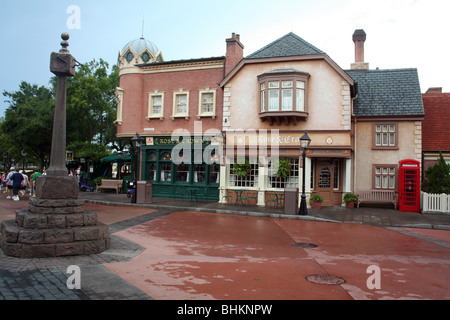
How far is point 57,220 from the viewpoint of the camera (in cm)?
747

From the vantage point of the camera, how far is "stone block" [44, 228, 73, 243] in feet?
23.8

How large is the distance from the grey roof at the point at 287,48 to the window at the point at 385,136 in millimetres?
5320

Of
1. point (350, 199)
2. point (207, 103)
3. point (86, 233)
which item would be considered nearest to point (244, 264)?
point (86, 233)

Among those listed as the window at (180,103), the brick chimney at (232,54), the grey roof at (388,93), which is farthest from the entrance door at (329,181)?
the window at (180,103)

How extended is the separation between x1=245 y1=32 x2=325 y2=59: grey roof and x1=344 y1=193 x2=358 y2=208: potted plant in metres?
7.65

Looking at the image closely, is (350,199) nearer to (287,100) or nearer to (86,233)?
(287,100)

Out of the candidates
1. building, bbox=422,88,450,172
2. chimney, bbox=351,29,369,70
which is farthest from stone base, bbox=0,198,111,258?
chimney, bbox=351,29,369,70

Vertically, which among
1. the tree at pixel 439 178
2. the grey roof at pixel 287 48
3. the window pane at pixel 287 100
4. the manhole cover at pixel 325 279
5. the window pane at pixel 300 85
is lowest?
the manhole cover at pixel 325 279

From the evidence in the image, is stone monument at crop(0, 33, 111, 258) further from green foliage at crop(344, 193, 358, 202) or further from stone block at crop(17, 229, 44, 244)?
green foliage at crop(344, 193, 358, 202)

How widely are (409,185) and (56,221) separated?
54.2 ft

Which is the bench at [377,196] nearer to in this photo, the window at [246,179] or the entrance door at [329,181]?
the entrance door at [329,181]

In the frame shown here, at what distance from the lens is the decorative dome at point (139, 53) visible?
24.3 m
